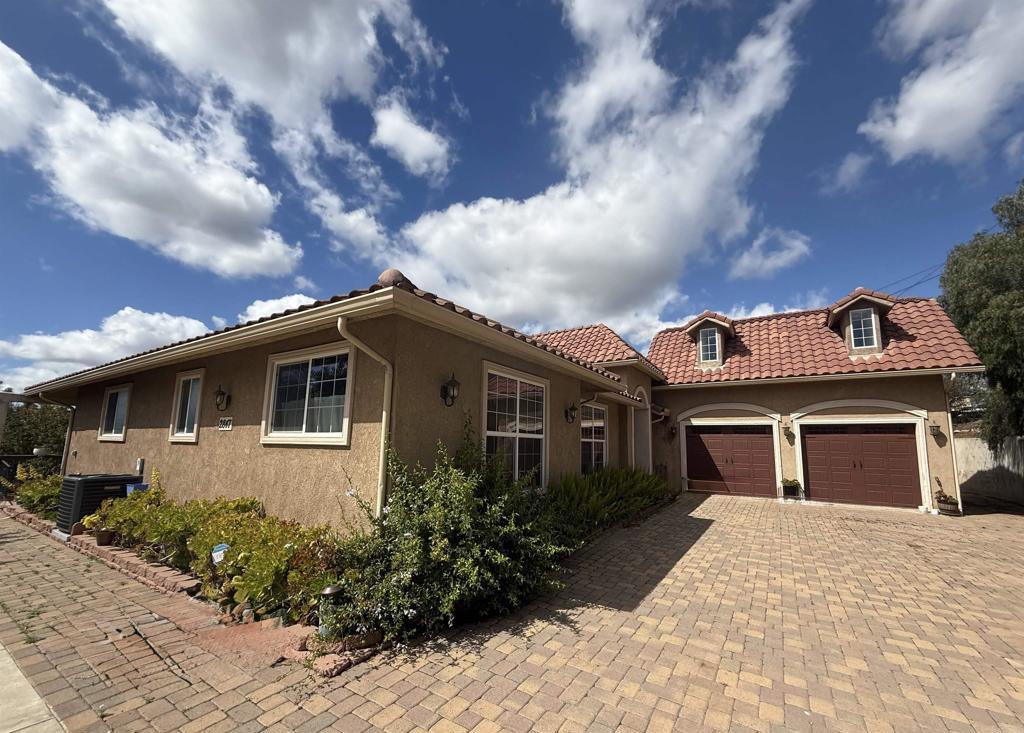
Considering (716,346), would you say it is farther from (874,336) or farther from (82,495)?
(82,495)

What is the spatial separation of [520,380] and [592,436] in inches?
200

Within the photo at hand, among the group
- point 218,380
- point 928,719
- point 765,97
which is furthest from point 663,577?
point 765,97

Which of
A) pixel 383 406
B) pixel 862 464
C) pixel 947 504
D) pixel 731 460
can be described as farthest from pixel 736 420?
pixel 383 406

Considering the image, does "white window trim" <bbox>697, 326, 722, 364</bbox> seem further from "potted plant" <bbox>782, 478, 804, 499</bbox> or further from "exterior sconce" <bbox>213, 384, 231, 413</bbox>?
"exterior sconce" <bbox>213, 384, 231, 413</bbox>

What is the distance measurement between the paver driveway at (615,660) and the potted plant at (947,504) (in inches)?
246

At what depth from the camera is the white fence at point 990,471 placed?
1503 cm

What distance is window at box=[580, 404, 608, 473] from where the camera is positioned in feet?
37.9

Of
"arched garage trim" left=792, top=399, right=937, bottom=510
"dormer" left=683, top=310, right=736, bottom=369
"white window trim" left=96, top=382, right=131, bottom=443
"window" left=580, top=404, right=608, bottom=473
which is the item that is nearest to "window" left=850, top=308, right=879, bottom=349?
"arched garage trim" left=792, top=399, right=937, bottom=510

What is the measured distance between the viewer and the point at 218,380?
789cm

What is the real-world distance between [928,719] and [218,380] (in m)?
10.1

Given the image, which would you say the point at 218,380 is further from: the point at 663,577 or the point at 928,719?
the point at 928,719

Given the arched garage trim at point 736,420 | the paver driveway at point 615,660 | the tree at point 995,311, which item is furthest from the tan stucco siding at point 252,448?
the tree at point 995,311

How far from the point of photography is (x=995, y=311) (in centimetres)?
1394

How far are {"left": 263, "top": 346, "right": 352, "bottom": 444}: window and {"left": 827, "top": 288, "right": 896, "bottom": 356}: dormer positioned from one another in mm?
15220
